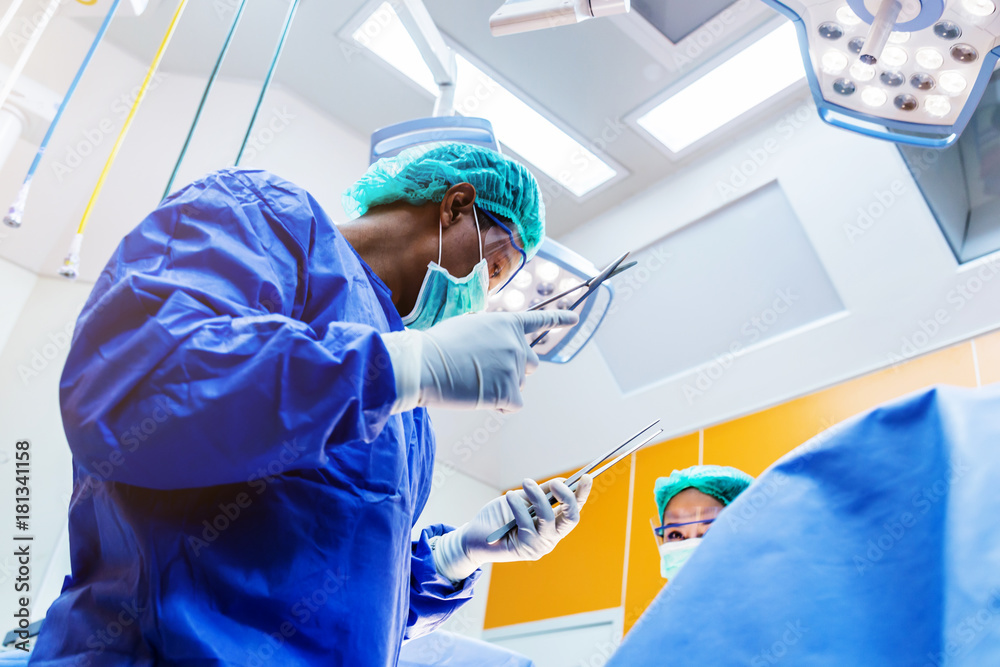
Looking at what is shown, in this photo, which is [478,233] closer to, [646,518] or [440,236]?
[440,236]

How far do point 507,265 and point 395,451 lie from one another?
0.66m

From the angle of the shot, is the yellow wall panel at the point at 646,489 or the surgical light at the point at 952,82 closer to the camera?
the surgical light at the point at 952,82

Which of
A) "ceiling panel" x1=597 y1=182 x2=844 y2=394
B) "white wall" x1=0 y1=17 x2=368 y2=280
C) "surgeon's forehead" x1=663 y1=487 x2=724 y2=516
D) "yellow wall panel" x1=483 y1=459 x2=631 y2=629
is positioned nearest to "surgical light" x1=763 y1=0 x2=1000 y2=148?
"ceiling panel" x1=597 y1=182 x2=844 y2=394

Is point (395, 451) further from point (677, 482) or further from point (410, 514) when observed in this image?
point (677, 482)

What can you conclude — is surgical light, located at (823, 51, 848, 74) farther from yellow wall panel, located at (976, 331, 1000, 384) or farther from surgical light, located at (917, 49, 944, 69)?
yellow wall panel, located at (976, 331, 1000, 384)

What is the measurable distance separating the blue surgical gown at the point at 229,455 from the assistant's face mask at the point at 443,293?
1.13 ft

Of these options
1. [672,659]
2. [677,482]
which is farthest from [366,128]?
[672,659]

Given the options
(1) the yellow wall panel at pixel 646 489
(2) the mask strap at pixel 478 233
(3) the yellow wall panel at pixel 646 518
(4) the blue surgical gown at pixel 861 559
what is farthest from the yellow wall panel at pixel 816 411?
(4) the blue surgical gown at pixel 861 559

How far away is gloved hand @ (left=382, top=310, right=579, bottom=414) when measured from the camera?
0.98 metres

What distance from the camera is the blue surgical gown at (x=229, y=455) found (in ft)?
2.79

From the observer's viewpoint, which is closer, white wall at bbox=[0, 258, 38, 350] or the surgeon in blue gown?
the surgeon in blue gown

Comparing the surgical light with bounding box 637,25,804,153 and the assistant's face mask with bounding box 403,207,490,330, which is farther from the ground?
the surgical light with bounding box 637,25,804,153

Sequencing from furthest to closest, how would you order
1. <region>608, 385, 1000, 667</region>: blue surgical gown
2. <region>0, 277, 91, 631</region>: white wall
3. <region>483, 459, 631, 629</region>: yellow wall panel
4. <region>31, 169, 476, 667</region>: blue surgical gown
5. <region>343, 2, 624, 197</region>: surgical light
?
<region>483, 459, 631, 629</region>: yellow wall panel, <region>343, 2, 624, 197</region>: surgical light, <region>0, 277, 91, 631</region>: white wall, <region>31, 169, 476, 667</region>: blue surgical gown, <region>608, 385, 1000, 667</region>: blue surgical gown

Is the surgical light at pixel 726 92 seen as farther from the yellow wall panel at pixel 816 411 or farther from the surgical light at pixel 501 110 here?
the yellow wall panel at pixel 816 411
